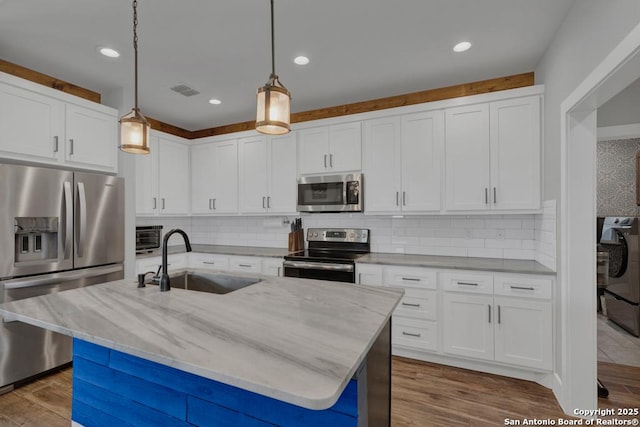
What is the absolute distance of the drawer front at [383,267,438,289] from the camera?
9.12 feet

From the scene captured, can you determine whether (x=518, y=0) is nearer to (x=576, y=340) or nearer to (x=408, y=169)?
(x=408, y=169)

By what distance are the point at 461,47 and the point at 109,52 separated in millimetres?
2774

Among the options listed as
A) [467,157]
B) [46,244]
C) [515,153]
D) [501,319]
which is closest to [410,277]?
[501,319]

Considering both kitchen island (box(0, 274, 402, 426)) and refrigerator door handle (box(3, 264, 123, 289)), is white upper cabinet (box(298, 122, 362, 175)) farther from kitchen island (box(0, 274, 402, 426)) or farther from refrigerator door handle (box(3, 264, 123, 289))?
refrigerator door handle (box(3, 264, 123, 289))

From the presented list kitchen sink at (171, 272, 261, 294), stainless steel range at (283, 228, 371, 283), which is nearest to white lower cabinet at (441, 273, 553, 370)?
stainless steel range at (283, 228, 371, 283)

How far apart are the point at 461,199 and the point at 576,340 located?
134 centimetres

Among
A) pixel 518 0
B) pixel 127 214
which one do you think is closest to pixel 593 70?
pixel 518 0

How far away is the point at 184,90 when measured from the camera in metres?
3.24

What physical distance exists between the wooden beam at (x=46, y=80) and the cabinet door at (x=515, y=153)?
3.94 metres

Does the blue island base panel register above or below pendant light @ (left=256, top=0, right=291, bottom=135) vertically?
below

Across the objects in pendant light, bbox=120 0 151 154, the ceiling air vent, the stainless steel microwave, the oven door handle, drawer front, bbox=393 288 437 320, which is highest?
the ceiling air vent

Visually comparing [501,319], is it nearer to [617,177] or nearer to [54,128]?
[617,177]

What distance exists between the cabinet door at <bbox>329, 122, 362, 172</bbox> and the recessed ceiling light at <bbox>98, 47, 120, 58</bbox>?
2.02 metres

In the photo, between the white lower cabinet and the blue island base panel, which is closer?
the blue island base panel
